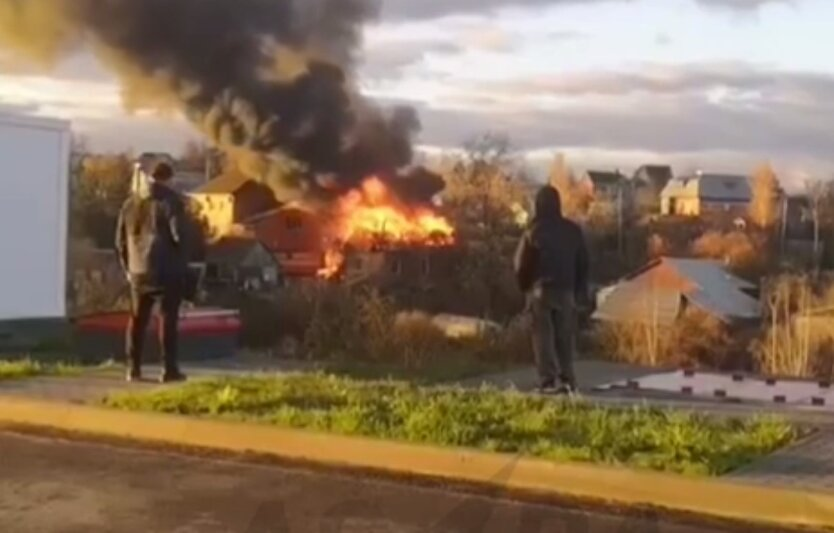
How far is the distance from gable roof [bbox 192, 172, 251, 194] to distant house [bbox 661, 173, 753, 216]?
123 feet

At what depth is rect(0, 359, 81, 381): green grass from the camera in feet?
37.2

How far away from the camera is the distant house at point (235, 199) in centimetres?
3316

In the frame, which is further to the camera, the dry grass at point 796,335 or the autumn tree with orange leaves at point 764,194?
the autumn tree with orange leaves at point 764,194

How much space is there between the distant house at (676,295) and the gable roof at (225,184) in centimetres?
925

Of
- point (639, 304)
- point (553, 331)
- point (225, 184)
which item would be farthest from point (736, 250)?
point (553, 331)

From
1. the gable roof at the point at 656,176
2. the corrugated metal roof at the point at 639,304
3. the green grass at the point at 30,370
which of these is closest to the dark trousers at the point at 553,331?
the green grass at the point at 30,370

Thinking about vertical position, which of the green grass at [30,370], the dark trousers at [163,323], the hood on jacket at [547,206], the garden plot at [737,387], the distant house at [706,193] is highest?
the distant house at [706,193]

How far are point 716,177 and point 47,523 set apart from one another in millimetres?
79918

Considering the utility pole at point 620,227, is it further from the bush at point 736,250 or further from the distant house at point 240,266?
the distant house at point 240,266

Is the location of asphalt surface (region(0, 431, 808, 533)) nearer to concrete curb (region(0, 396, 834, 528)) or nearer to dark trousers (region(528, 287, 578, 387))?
concrete curb (region(0, 396, 834, 528))

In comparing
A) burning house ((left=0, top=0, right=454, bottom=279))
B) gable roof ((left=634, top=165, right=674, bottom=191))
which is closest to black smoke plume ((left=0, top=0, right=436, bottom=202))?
burning house ((left=0, top=0, right=454, bottom=279))

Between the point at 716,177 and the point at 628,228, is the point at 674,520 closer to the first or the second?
the point at 628,228

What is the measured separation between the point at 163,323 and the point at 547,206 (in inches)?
124

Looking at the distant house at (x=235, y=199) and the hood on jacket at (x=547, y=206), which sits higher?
the distant house at (x=235, y=199)
